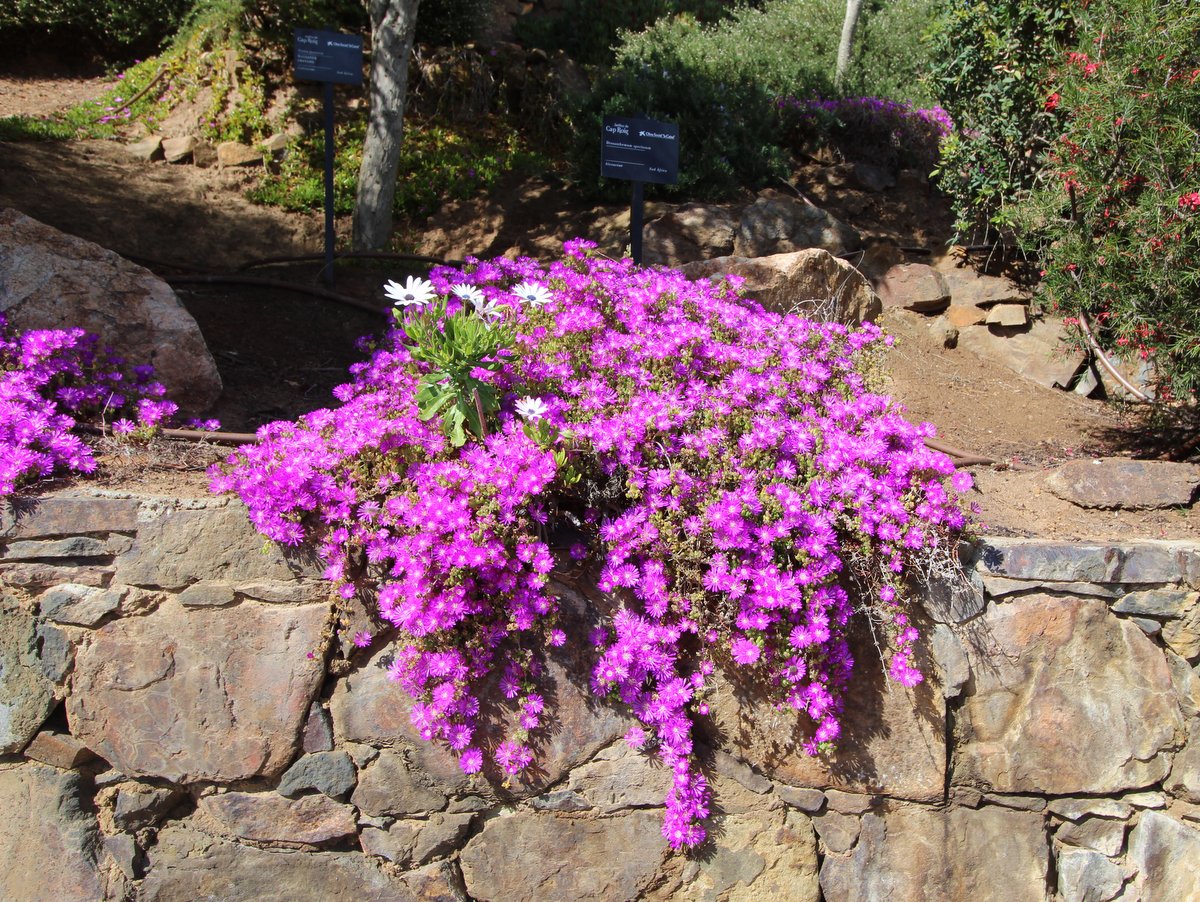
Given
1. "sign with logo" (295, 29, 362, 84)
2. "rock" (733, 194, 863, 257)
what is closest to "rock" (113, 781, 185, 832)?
"sign with logo" (295, 29, 362, 84)

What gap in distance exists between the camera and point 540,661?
2.63 m

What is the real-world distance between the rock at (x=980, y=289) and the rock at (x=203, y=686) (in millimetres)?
4364

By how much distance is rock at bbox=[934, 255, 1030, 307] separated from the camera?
5500 millimetres

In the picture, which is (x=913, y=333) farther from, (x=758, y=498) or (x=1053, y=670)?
(x=758, y=498)

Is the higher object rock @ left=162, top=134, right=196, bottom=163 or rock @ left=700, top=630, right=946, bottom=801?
rock @ left=162, top=134, right=196, bottom=163

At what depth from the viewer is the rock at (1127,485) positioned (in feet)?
11.5

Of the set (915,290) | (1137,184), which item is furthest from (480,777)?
(915,290)

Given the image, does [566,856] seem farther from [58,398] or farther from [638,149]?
[638,149]

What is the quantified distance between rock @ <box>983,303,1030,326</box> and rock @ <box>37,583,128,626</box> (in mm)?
4720

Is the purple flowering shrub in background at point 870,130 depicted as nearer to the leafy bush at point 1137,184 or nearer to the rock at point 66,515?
the leafy bush at point 1137,184

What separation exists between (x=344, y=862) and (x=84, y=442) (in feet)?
5.24

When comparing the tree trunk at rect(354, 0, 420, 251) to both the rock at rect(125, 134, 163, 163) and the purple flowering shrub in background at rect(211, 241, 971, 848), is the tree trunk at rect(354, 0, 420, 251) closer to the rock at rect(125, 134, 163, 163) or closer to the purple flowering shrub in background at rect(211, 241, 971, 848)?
the rock at rect(125, 134, 163, 163)

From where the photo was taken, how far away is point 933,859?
2877 millimetres

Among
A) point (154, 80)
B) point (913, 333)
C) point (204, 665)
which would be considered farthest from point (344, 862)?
point (154, 80)
